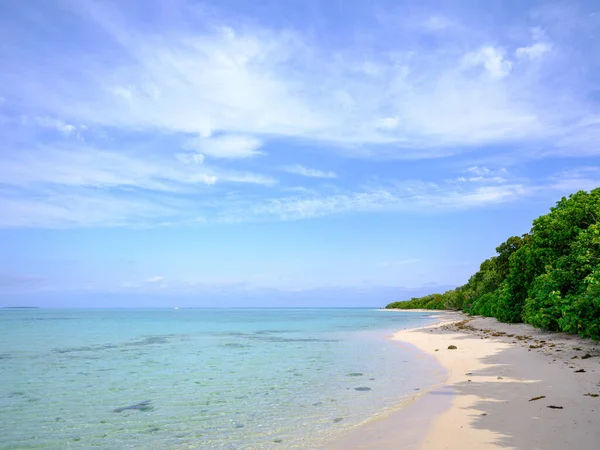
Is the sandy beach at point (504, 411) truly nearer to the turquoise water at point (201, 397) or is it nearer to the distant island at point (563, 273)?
the turquoise water at point (201, 397)

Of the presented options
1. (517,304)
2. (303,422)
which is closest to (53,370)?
(303,422)

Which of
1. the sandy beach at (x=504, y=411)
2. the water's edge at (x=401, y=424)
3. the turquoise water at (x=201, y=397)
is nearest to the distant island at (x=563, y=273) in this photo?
the sandy beach at (x=504, y=411)

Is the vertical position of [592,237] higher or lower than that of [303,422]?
higher

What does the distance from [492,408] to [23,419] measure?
14.7m

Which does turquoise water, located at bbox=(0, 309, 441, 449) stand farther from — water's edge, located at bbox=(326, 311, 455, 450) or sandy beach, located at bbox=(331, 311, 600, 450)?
sandy beach, located at bbox=(331, 311, 600, 450)

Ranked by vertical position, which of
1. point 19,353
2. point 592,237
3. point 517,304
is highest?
point 592,237

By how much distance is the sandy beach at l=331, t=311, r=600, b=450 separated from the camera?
31.7ft

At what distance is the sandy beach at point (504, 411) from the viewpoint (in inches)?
381

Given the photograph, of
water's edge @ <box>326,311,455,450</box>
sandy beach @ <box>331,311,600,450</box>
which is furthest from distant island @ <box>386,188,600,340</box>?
water's edge @ <box>326,311,455,450</box>

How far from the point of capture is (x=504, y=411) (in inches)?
470

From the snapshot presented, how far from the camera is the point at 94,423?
13305mm

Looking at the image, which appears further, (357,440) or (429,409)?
(429,409)

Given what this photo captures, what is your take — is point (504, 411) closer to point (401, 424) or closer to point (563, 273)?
point (401, 424)

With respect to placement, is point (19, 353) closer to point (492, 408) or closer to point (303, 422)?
point (303, 422)
